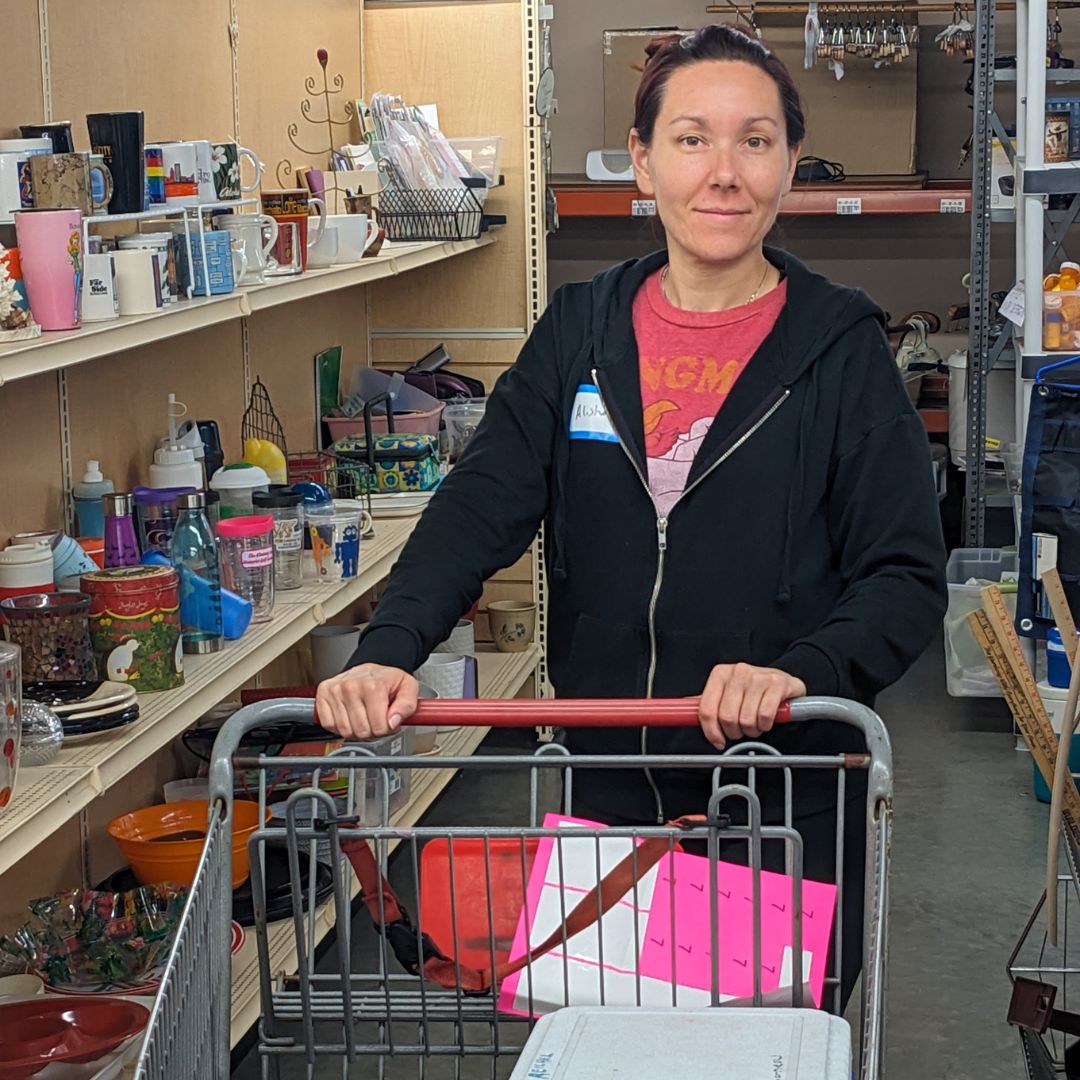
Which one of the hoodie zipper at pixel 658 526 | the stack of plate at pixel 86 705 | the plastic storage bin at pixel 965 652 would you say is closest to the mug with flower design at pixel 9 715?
the stack of plate at pixel 86 705

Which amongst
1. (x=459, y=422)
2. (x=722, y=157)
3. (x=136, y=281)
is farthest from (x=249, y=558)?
(x=459, y=422)

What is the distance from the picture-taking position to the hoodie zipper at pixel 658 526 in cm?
170

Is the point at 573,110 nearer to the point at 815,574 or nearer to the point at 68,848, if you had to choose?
the point at 68,848

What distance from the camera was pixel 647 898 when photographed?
1378 millimetres

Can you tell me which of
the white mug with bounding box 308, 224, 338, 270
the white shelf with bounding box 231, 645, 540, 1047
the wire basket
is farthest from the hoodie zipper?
the wire basket

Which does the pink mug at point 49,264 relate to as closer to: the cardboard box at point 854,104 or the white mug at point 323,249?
the white mug at point 323,249

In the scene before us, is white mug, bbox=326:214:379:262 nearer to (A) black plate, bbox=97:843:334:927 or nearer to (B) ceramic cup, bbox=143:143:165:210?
(B) ceramic cup, bbox=143:143:165:210

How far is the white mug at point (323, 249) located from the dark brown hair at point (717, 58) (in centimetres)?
168

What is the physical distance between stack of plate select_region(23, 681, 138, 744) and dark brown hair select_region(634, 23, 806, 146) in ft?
3.45

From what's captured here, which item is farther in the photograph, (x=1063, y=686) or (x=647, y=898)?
(x=1063, y=686)

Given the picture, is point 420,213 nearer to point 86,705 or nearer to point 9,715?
point 86,705

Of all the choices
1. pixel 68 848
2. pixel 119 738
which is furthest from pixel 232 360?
pixel 119 738

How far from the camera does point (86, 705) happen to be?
2213mm

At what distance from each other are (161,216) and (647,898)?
1680mm
